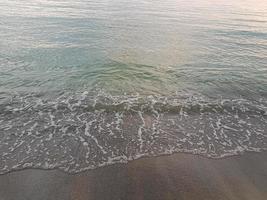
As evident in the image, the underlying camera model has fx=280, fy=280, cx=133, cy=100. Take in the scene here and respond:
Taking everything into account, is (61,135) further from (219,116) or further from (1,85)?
(219,116)

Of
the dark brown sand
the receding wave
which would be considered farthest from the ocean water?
the dark brown sand

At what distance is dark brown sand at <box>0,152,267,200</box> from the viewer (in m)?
5.95

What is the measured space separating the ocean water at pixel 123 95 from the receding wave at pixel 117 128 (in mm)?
30

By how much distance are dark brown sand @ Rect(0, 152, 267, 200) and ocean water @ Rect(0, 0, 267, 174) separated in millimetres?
405

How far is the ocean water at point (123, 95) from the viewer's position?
25.6 ft

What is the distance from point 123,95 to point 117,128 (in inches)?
98.7

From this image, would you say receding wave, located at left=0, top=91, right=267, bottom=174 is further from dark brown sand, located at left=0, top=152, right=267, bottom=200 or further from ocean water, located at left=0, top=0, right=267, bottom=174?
dark brown sand, located at left=0, top=152, right=267, bottom=200

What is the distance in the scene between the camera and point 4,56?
14375 millimetres

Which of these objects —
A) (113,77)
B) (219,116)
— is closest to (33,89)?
(113,77)

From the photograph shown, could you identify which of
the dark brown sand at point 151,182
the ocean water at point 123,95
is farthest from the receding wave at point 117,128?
the dark brown sand at point 151,182

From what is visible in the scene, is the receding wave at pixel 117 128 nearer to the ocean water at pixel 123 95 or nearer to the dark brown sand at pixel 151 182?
the ocean water at pixel 123 95

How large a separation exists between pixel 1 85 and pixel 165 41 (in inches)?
432

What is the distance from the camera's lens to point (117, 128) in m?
8.76

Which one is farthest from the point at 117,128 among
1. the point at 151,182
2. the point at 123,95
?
the point at 151,182
